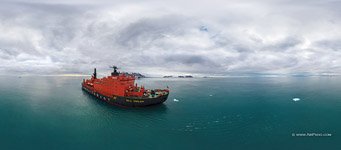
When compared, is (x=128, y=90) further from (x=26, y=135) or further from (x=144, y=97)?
(x=26, y=135)

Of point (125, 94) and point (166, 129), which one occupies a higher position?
point (125, 94)

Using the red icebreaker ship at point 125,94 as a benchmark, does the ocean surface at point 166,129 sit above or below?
below

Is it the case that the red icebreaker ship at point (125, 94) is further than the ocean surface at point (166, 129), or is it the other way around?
the red icebreaker ship at point (125, 94)

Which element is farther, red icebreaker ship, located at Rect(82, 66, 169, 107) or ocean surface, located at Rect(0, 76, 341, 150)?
red icebreaker ship, located at Rect(82, 66, 169, 107)

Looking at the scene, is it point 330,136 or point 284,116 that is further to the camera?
point 284,116

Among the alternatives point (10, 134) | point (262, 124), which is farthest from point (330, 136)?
point (10, 134)

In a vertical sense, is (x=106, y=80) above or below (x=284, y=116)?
above

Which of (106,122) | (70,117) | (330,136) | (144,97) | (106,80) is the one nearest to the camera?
(330,136)

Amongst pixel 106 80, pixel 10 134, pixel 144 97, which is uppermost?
pixel 106 80

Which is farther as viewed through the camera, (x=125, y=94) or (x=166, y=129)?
(x=125, y=94)

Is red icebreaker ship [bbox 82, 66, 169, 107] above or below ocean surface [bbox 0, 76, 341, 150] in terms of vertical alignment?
above

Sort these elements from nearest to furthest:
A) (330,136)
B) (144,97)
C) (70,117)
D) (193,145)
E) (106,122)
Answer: (193,145) < (330,136) < (106,122) < (70,117) < (144,97)
